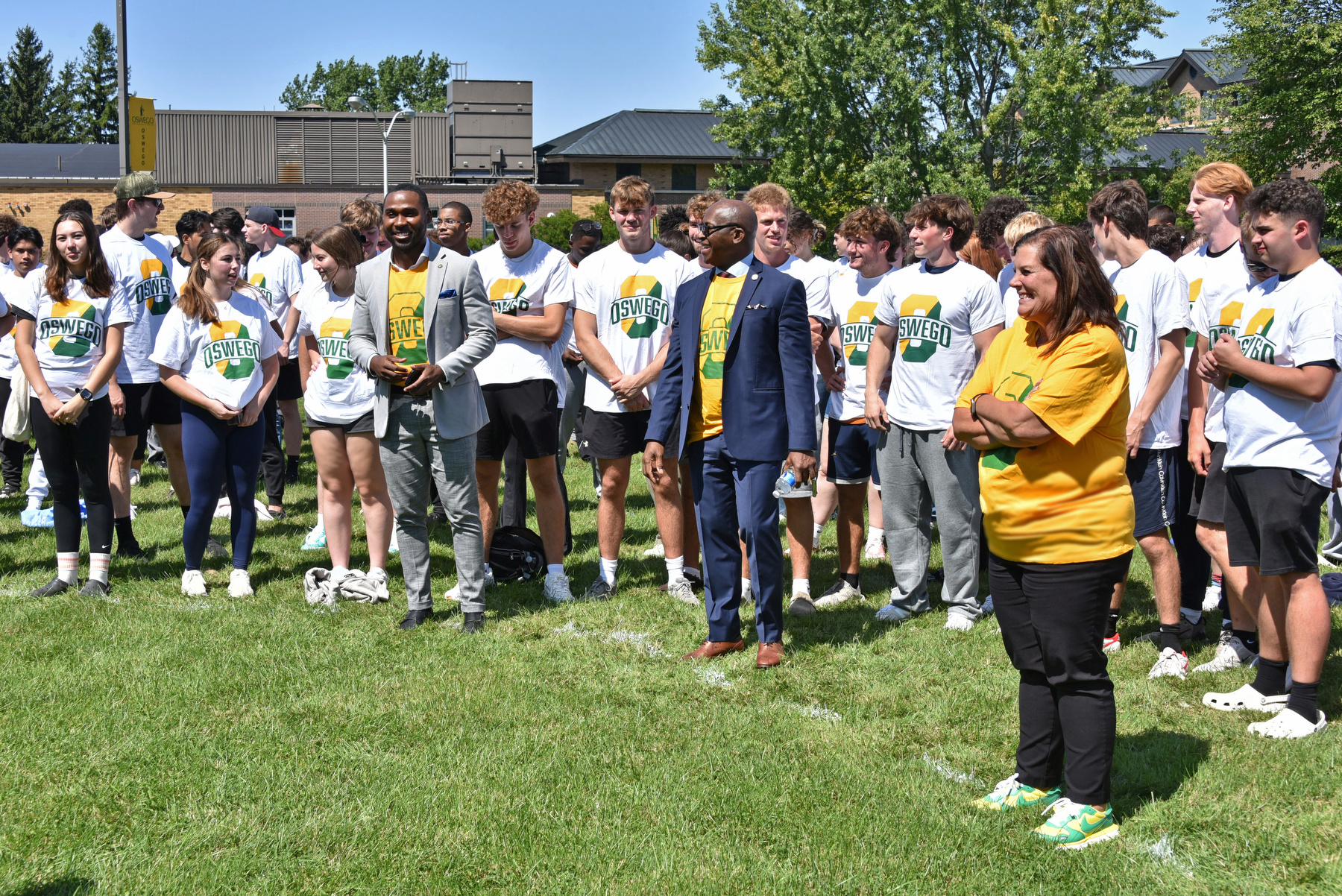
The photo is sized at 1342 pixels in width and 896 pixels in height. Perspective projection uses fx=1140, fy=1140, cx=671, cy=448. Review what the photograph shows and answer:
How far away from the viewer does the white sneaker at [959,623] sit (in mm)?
6527

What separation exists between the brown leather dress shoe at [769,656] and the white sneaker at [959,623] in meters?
1.24

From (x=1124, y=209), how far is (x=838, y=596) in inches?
113

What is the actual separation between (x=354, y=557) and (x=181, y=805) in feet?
14.4

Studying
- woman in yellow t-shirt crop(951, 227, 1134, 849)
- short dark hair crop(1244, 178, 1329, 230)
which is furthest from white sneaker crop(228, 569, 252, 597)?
short dark hair crop(1244, 178, 1329, 230)

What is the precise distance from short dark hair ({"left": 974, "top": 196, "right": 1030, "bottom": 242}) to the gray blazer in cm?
313

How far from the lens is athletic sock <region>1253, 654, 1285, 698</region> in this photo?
5.13 metres

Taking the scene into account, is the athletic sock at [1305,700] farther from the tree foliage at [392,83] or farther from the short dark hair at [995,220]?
the tree foliage at [392,83]

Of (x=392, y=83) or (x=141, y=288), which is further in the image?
(x=392, y=83)

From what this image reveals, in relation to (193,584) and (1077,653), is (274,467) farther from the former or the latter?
(1077,653)

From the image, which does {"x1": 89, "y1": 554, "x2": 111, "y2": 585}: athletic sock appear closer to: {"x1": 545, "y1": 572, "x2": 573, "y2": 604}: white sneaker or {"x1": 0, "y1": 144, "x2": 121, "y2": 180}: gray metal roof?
{"x1": 545, "y1": 572, "x2": 573, "y2": 604}: white sneaker

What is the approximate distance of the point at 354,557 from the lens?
8.45 m

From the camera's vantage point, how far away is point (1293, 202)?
188 inches

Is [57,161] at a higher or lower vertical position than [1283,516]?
higher

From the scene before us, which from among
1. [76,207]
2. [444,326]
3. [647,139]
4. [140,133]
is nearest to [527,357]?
[444,326]
